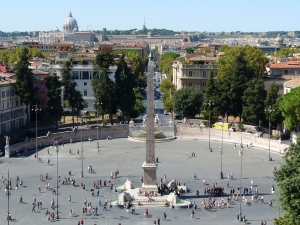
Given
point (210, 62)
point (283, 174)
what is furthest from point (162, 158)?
point (210, 62)

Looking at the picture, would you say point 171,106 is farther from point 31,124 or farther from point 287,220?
point 287,220

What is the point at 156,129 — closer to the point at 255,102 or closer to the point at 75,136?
the point at 75,136

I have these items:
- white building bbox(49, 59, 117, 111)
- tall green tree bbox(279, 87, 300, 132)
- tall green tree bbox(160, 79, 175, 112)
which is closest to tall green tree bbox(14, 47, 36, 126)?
white building bbox(49, 59, 117, 111)

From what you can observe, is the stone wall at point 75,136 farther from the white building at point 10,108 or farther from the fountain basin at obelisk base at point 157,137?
the white building at point 10,108

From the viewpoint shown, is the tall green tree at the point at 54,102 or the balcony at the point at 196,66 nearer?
the tall green tree at the point at 54,102

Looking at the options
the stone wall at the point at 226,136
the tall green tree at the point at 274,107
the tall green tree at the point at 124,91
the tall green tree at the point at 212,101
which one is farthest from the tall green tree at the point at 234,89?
the tall green tree at the point at 124,91

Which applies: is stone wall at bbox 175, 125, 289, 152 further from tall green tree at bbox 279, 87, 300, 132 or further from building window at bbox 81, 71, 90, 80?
building window at bbox 81, 71, 90, 80
